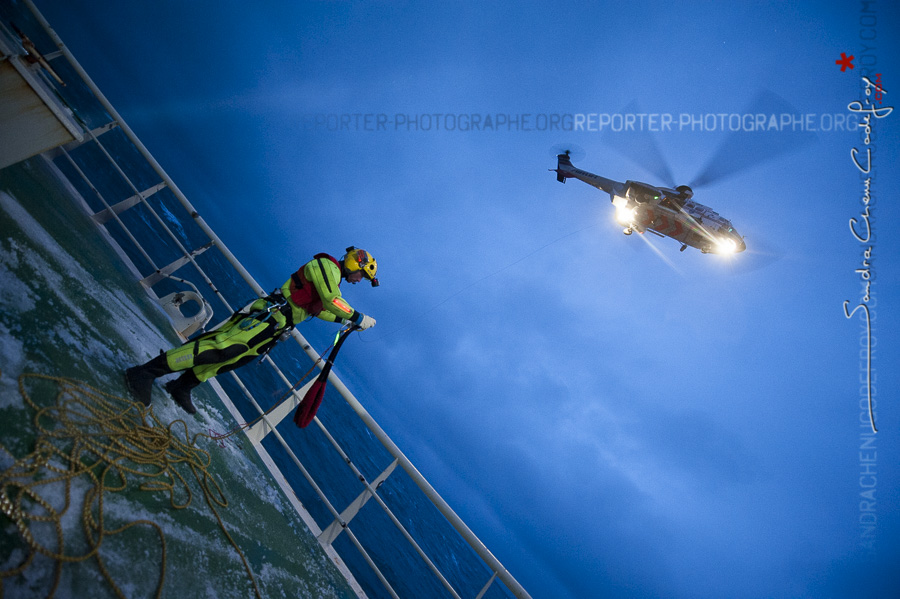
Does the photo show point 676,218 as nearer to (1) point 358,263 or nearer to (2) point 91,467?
(1) point 358,263

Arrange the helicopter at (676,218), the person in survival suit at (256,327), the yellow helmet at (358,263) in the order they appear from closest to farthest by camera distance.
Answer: the person in survival suit at (256,327) < the yellow helmet at (358,263) < the helicopter at (676,218)

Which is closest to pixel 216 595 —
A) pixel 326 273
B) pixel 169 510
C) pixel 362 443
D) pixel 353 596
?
pixel 169 510

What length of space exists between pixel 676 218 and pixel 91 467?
1085 cm

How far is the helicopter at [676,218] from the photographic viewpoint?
964 cm

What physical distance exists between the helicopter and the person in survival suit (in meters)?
8.71

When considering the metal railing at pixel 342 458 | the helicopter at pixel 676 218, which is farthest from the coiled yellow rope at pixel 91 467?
the helicopter at pixel 676 218

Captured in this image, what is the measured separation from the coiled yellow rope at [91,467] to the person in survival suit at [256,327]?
277 millimetres

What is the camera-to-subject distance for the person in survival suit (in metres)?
2.72

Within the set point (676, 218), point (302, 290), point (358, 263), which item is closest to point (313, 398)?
point (302, 290)

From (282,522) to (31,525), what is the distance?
64.7 inches

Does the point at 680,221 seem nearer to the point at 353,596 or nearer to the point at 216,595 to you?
the point at 353,596

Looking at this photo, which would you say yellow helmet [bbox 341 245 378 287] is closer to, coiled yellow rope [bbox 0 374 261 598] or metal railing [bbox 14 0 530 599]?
metal railing [bbox 14 0 530 599]

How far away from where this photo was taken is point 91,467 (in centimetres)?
182

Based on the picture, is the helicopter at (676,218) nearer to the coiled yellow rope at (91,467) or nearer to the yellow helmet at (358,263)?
the yellow helmet at (358,263)
